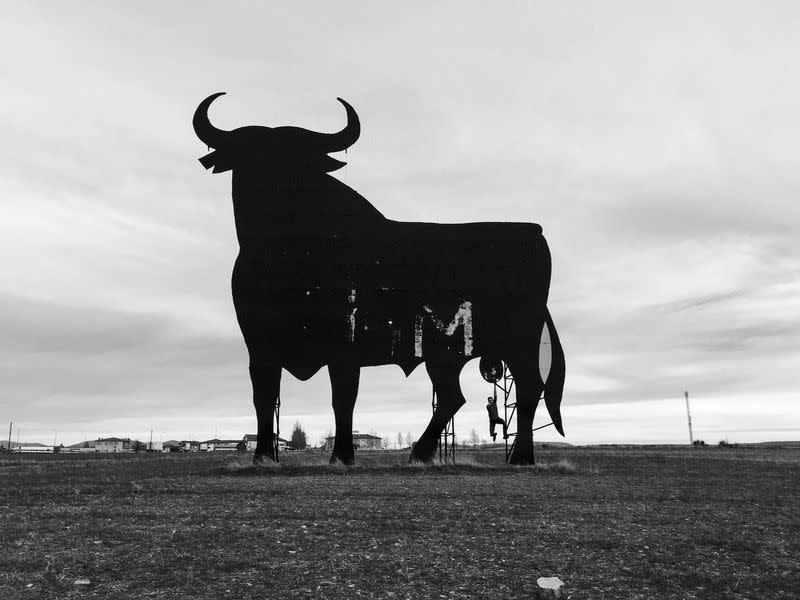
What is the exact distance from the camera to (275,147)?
50.8 feet

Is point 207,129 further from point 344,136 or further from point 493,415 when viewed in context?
point 493,415

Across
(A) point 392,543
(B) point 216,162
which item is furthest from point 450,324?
(A) point 392,543

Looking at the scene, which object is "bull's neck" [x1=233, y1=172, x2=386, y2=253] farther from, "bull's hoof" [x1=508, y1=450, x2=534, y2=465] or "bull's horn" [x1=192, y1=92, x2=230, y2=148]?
"bull's hoof" [x1=508, y1=450, x2=534, y2=465]

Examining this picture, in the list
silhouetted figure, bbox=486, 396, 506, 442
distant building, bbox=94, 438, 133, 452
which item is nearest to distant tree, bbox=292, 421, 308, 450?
distant building, bbox=94, 438, 133, 452

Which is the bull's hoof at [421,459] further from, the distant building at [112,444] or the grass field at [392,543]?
the distant building at [112,444]

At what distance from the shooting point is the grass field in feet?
16.6

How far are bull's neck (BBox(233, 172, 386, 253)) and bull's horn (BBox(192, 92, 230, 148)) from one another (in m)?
0.83

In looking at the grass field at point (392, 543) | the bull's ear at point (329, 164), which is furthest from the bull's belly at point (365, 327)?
the grass field at point (392, 543)

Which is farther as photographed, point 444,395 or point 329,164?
point 329,164

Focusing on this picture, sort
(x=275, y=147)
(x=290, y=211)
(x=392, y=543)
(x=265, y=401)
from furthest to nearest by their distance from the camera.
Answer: (x=275, y=147) < (x=290, y=211) < (x=265, y=401) < (x=392, y=543)

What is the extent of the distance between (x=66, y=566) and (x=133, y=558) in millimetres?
479

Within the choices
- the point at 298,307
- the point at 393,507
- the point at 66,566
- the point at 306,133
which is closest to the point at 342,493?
the point at 393,507

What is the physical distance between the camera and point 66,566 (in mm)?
5355

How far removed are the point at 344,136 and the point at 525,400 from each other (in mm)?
7105
